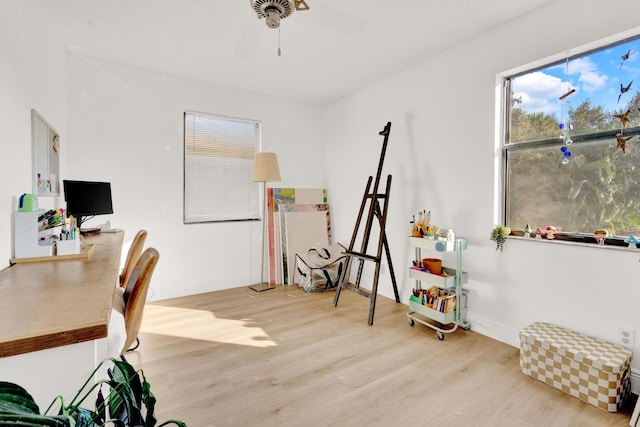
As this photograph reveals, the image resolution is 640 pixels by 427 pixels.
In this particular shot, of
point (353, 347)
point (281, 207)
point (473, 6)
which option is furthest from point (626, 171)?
point (281, 207)

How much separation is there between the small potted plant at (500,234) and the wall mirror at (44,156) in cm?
324

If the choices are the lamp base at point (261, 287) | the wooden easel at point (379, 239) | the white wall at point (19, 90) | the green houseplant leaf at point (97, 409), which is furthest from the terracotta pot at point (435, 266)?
the white wall at point (19, 90)

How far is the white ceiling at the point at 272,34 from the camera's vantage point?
92.0 inches

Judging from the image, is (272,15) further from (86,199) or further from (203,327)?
(203,327)

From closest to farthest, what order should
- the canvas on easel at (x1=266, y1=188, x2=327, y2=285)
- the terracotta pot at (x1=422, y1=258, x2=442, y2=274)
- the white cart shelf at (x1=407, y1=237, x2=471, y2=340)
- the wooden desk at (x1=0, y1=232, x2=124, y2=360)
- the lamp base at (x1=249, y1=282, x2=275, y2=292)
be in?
1. the wooden desk at (x1=0, y1=232, x2=124, y2=360)
2. the white cart shelf at (x1=407, y1=237, x2=471, y2=340)
3. the terracotta pot at (x1=422, y1=258, x2=442, y2=274)
4. the lamp base at (x1=249, y1=282, x2=275, y2=292)
5. the canvas on easel at (x1=266, y1=188, x2=327, y2=285)

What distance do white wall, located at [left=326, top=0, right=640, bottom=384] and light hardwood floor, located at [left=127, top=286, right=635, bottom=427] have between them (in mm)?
488

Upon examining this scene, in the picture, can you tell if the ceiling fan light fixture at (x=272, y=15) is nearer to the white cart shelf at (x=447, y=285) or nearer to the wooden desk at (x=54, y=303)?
the wooden desk at (x=54, y=303)

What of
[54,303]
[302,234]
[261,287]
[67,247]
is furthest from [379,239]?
[54,303]

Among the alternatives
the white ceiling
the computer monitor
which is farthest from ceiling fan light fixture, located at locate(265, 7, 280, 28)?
the computer monitor

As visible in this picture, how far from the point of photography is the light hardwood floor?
173 cm

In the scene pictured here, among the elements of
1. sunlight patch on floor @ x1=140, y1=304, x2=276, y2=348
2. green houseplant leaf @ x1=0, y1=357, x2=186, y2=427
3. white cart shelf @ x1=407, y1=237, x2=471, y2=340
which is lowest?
sunlight patch on floor @ x1=140, y1=304, x2=276, y2=348

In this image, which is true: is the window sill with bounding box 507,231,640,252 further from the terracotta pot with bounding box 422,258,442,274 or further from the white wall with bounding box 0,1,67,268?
the white wall with bounding box 0,1,67,268

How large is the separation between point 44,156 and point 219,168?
1.88 metres

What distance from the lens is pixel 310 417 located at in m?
1.72
